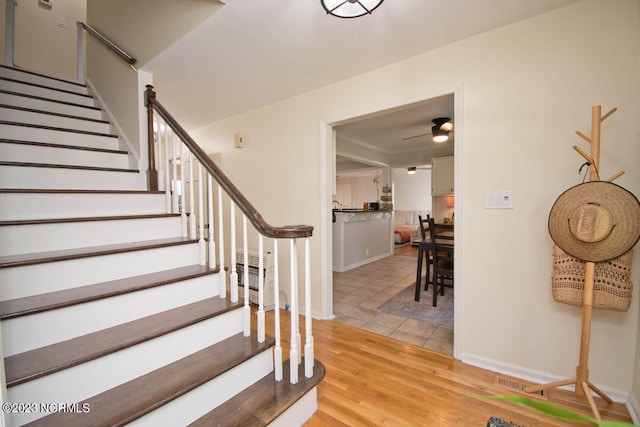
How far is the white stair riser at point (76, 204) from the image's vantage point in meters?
1.78

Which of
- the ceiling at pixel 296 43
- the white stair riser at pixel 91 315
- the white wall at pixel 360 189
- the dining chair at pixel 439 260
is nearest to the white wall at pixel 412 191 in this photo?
the white wall at pixel 360 189

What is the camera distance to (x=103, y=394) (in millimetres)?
1292

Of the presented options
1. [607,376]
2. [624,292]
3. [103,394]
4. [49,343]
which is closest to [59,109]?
[49,343]

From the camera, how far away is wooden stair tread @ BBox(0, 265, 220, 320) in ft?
4.31

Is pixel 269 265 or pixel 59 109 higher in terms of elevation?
pixel 59 109

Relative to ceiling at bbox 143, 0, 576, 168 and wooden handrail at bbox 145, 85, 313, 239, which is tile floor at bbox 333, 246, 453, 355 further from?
ceiling at bbox 143, 0, 576, 168

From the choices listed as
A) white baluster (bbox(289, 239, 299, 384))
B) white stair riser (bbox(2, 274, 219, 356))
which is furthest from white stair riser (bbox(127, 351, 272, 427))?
white stair riser (bbox(2, 274, 219, 356))

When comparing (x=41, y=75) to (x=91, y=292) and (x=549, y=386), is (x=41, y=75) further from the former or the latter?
(x=549, y=386)

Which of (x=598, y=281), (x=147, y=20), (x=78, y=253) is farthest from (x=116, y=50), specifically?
(x=598, y=281)

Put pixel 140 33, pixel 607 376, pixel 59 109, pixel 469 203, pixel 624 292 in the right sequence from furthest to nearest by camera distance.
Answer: pixel 59 109, pixel 140 33, pixel 469 203, pixel 607 376, pixel 624 292

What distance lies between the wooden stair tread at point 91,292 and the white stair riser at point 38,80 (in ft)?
9.26

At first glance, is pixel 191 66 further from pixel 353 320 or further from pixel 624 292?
pixel 624 292

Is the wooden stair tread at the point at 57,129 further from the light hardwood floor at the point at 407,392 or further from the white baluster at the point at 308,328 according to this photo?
the light hardwood floor at the point at 407,392

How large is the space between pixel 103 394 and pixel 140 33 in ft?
8.63
